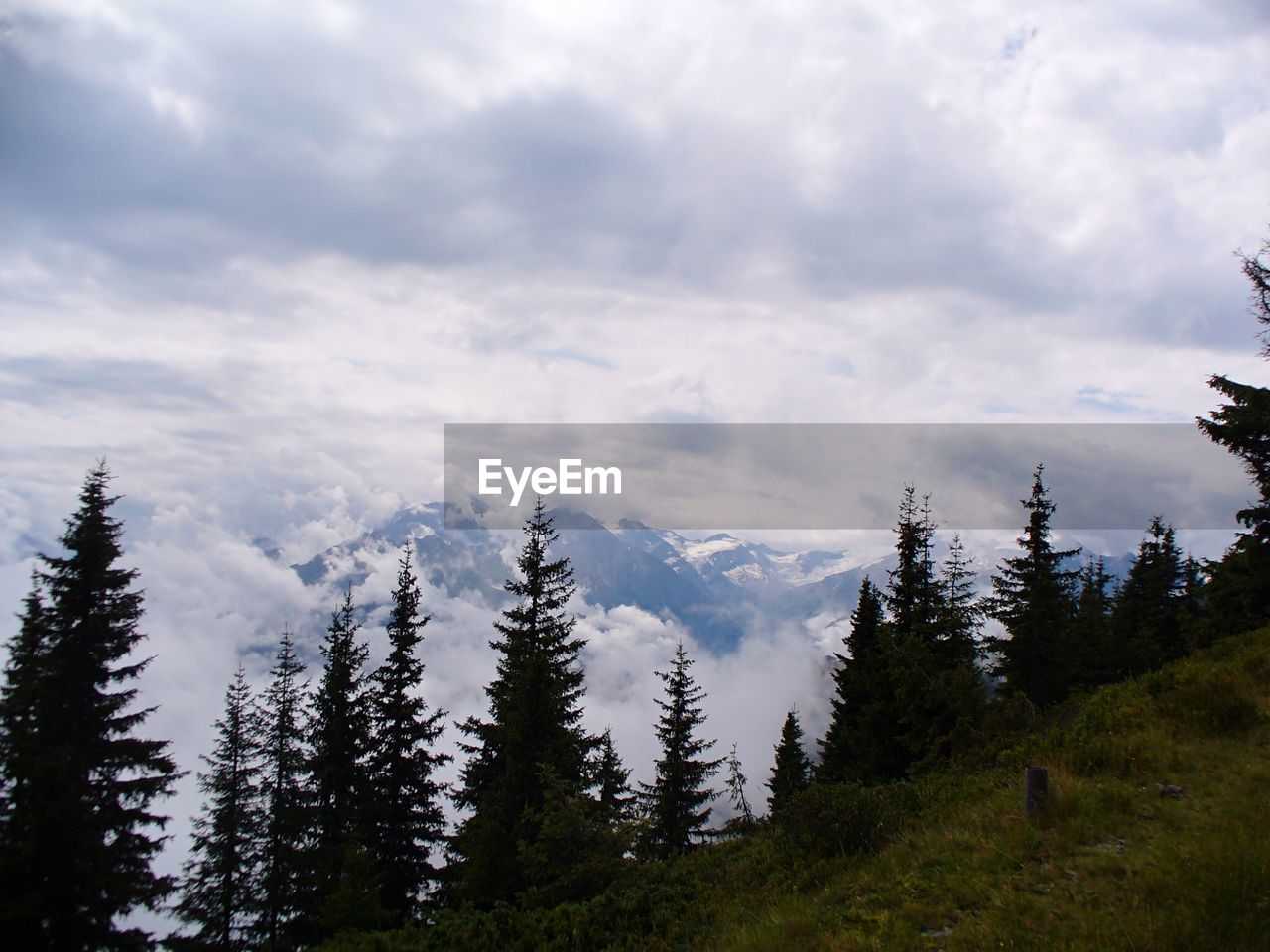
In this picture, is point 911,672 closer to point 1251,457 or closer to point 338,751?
point 1251,457

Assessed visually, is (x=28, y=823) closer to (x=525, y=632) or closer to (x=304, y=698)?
(x=304, y=698)

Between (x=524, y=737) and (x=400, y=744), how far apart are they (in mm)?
6678

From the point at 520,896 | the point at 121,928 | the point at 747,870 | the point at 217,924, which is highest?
the point at 747,870

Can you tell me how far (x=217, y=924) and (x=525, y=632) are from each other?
14765 mm

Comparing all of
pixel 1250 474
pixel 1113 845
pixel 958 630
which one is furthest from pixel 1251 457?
pixel 1113 845

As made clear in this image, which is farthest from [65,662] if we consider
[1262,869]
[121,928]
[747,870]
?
[1262,869]

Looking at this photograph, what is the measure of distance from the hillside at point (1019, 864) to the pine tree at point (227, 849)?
55.9 ft

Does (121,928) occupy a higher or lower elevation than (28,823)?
lower

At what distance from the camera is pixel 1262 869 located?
664 cm

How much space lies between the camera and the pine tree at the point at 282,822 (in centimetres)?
2200

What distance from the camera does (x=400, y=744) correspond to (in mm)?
24234

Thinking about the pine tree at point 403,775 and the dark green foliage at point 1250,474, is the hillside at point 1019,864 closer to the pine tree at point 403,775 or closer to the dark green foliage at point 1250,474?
the dark green foliage at point 1250,474

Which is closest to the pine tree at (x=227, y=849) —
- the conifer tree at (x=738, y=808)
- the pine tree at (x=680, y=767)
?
the conifer tree at (x=738, y=808)

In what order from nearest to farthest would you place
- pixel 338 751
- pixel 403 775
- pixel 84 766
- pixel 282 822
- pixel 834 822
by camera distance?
1. pixel 834 822
2. pixel 84 766
3. pixel 282 822
4. pixel 403 775
5. pixel 338 751
